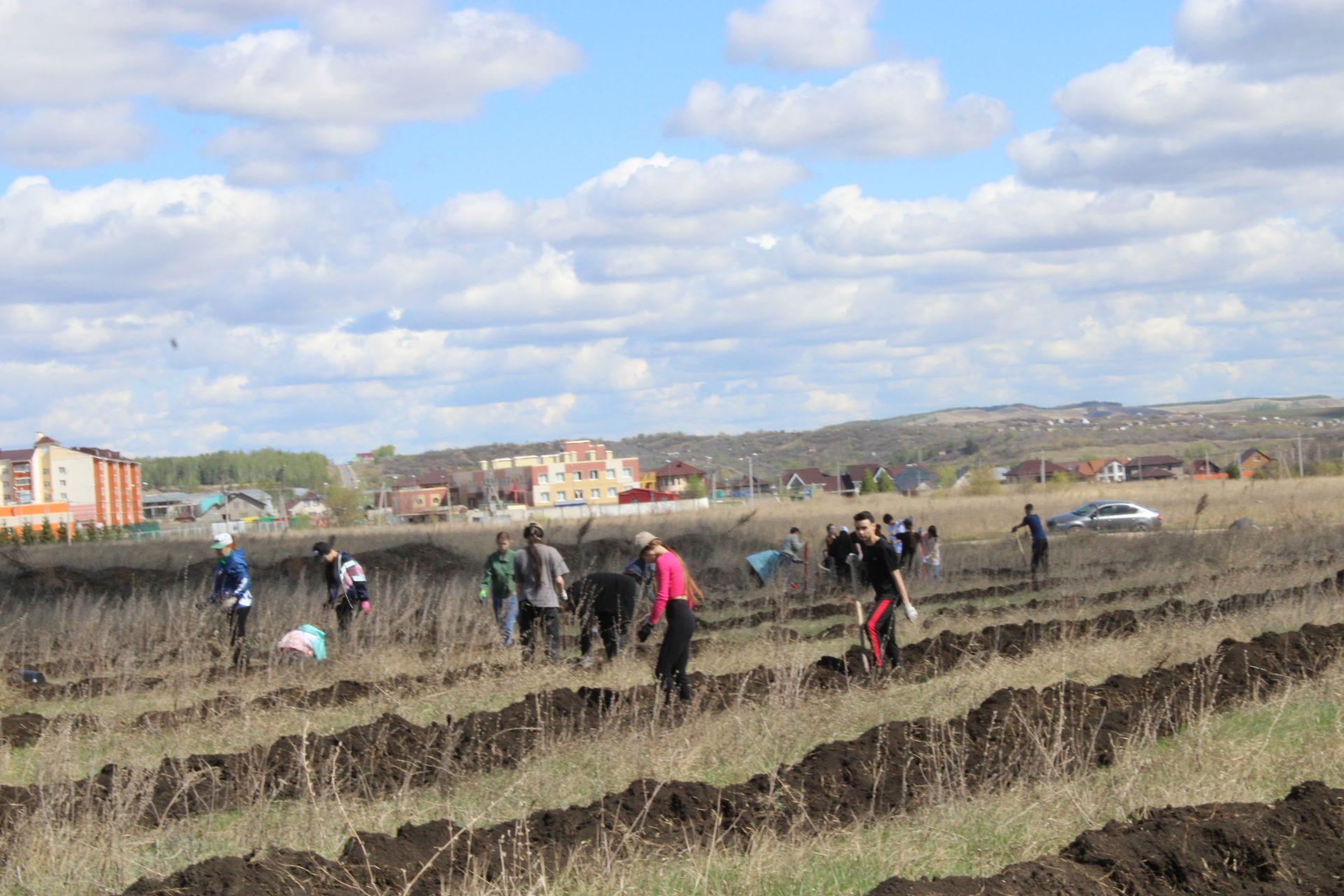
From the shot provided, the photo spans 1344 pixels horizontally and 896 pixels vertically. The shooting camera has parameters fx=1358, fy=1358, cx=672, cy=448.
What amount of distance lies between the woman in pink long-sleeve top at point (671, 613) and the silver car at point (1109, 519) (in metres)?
35.5

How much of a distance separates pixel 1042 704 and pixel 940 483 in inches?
4383

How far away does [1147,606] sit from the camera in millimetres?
17703

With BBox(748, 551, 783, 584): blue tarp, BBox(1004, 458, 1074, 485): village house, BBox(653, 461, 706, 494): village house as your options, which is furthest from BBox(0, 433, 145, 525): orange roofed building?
BBox(748, 551, 783, 584): blue tarp

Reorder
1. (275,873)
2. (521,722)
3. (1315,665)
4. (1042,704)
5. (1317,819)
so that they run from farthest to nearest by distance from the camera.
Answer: (1315,665) → (521,722) → (1042,704) → (1317,819) → (275,873)

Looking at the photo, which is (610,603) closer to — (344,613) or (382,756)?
(344,613)

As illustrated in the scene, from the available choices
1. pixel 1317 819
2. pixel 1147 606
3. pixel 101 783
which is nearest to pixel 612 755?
pixel 101 783

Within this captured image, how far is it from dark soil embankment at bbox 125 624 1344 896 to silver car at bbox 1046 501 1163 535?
1403 inches

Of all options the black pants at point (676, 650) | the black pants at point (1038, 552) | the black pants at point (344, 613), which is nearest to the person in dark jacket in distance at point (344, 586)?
the black pants at point (344, 613)

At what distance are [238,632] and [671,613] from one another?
18.0 ft

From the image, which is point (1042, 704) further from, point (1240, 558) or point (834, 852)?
point (1240, 558)

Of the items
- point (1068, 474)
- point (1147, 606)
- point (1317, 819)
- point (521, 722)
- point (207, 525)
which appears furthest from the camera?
point (1068, 474)

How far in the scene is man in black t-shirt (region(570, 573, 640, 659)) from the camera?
13.0 meters

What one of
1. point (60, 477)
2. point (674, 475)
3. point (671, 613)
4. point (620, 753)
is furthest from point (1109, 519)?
point (674, 475)

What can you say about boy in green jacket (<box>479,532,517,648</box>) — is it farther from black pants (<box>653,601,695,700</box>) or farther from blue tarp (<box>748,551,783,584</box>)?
blue tarp (<box>748,551,783,584</box>)
